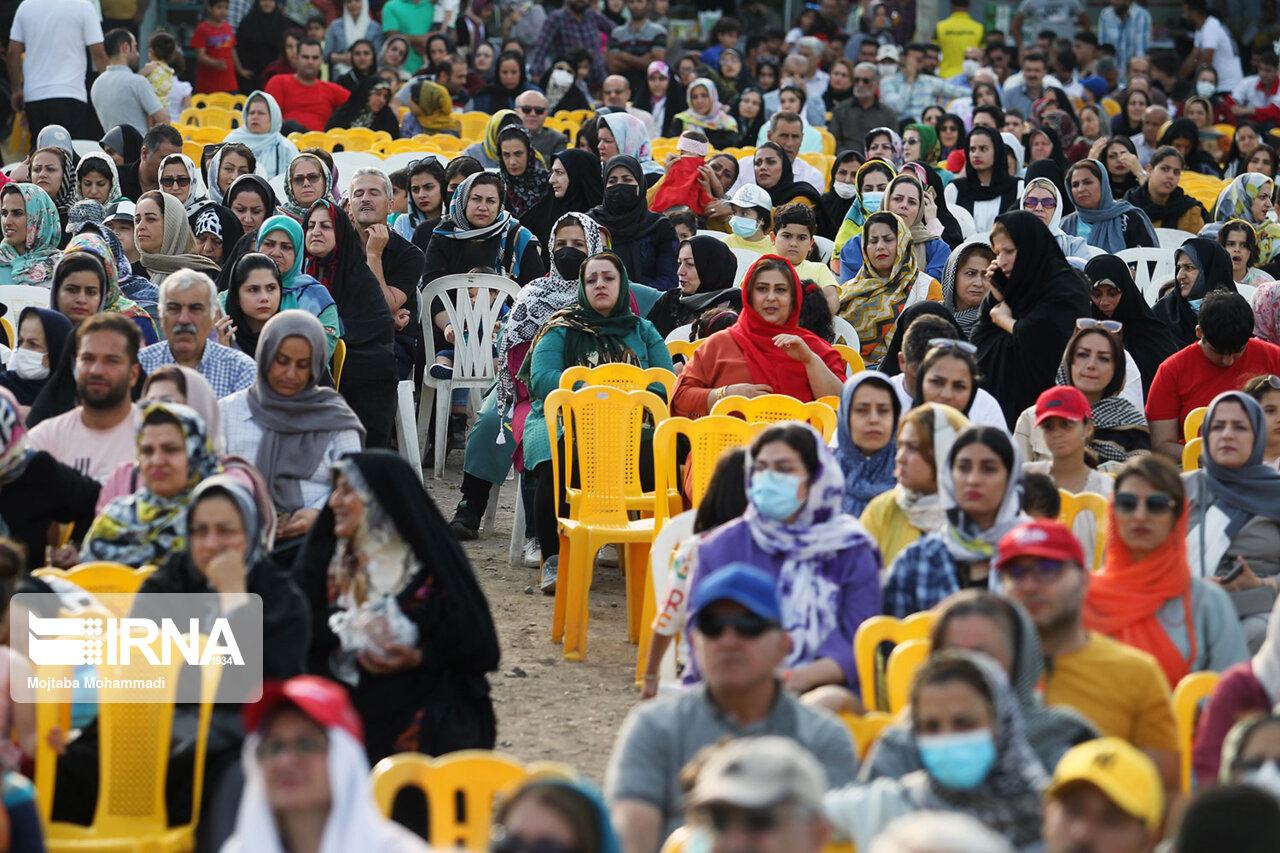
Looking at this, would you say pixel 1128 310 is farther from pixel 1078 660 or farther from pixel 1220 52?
pixel 1220 52

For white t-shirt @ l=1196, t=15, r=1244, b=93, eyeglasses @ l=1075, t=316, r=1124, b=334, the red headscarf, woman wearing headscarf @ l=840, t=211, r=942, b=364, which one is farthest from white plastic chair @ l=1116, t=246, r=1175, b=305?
white t-shirt @ l=1196, t=15, r=1244, b=93

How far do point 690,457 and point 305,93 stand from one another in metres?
8.14

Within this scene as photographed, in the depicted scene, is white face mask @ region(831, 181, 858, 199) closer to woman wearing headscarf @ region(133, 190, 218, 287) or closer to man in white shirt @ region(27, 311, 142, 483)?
woman wearing headscarf @ region(133, 190, 218, 287)

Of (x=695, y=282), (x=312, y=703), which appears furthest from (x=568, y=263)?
(x=312, y=703)

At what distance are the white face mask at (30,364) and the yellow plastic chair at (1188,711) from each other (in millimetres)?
3737

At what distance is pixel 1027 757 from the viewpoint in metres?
2.71

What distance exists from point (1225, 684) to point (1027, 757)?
24.2 inches

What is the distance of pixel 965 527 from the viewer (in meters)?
3.88

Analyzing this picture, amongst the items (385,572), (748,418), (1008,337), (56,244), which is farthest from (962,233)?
(385,572)

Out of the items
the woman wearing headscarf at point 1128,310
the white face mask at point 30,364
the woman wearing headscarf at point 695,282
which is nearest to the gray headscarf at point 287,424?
the white face mask at point 30,364

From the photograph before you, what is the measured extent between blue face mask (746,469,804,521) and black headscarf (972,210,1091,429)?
2670 mm

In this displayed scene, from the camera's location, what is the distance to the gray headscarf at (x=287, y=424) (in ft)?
16.5

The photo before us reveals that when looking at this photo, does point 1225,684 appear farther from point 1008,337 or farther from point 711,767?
point 1008,337

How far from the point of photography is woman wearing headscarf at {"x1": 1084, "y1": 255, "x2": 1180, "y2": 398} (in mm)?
Result: 6871
